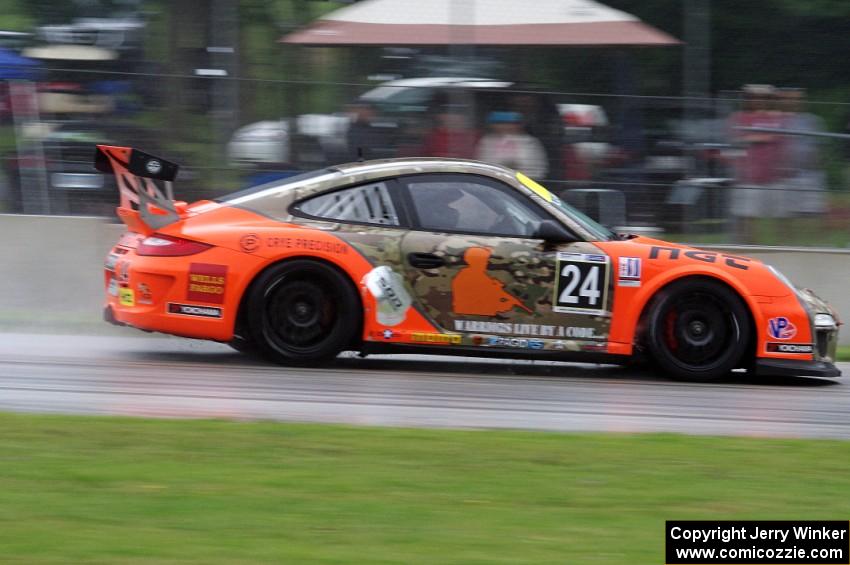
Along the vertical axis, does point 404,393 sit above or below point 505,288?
below

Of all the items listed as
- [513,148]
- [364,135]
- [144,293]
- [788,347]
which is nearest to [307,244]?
[144,293]

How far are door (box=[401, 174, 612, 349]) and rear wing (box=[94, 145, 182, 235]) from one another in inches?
62.1

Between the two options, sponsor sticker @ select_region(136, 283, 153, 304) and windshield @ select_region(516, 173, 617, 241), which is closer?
sponsor sticker @ select_region(136, 283, 153, 304)

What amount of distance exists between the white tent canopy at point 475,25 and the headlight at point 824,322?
12.0ft

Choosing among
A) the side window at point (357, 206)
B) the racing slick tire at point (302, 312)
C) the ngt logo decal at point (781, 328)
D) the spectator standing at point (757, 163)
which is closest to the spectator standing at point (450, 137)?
the spectator standing at point (757, 163)

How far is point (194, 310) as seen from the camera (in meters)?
8.03

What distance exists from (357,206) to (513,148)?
288 centimetres

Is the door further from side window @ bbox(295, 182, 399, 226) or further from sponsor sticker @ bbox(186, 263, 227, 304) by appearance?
sponsor sticker @ bbox(186, 263, 227, 304)

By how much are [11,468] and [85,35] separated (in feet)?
22.1

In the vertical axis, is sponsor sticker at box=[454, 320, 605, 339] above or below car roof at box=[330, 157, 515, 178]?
below

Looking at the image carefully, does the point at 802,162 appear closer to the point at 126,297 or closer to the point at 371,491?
the point at 126,297

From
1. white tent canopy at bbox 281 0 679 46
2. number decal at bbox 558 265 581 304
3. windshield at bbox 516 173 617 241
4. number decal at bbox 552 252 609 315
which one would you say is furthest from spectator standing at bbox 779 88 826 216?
number decal at bbox 558 265 581 304

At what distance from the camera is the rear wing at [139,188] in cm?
822

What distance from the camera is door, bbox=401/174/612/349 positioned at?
26.6 ft
